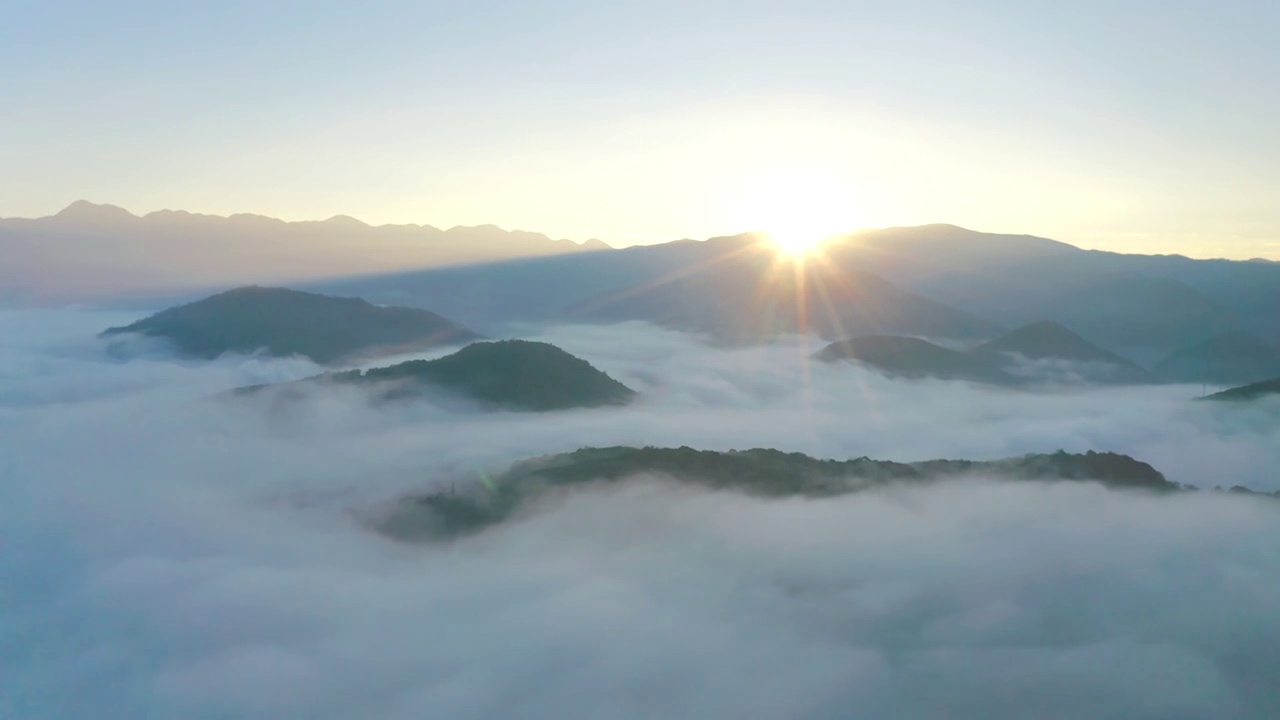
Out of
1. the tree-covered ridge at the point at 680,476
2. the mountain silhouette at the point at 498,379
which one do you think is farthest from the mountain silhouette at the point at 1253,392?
the mountain silhouette at the point at 498,379

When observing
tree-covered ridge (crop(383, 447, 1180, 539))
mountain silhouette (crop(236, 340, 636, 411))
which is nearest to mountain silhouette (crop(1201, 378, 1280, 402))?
tree-covered ridge (crop(383, 447, 1180, 539))

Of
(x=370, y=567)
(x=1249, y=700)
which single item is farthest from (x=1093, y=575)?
(x=370, y=567)

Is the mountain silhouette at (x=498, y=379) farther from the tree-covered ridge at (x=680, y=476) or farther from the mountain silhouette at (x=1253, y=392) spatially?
the mountain silhouette at (x=1253, y=392)

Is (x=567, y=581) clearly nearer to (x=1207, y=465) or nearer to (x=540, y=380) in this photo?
(x=540, y=380)

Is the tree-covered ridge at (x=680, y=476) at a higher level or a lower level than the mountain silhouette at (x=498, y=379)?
lower

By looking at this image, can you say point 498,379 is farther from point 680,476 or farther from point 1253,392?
point 1253,392

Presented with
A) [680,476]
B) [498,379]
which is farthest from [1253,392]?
[498,379]

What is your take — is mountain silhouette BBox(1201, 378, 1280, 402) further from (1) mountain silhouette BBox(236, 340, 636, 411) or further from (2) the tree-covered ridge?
(1) mountain silhouette BBox(236, 340, 636, 411)
